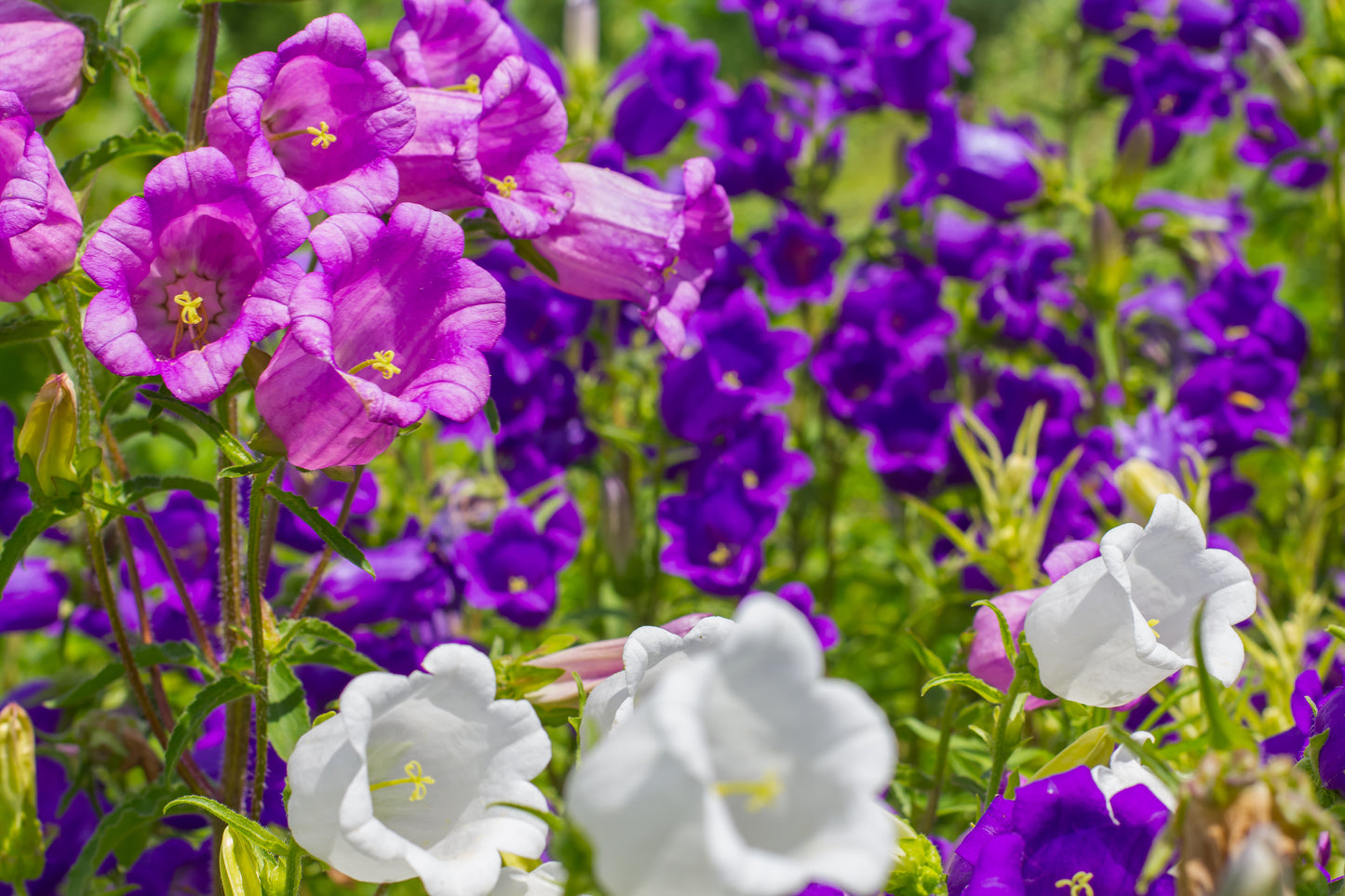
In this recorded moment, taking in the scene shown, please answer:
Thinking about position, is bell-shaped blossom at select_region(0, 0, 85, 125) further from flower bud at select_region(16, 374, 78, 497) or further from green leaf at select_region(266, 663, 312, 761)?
green leaf at select_region(266, 663, 312, 761)

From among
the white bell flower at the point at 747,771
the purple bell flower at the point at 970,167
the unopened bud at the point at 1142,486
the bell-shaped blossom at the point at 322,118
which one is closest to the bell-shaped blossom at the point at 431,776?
the white bell flower at the point at 747,771

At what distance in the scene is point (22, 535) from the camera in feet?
4.84

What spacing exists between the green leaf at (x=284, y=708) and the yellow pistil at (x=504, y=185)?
2.47 ft

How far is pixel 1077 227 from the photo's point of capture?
3930 millimetres

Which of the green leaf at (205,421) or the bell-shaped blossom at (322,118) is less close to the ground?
the bell-shaped blossom at (322,118)

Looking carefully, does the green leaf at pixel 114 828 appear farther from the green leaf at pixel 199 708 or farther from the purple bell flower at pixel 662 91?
the purple bell flower at pixel 662 91

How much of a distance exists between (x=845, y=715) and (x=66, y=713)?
72.0 inches

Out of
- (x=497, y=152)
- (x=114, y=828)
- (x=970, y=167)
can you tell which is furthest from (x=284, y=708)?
(x=970, y=167)

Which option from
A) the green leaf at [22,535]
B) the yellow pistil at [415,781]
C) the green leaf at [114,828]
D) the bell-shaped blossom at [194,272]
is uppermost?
the bell-shaped blossom at [194,272]

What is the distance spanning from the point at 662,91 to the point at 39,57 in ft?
5.06

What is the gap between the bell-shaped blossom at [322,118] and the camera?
4.66ft

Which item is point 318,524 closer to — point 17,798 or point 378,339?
point 378,339

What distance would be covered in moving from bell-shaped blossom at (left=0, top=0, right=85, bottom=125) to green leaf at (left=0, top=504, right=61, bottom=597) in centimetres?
54

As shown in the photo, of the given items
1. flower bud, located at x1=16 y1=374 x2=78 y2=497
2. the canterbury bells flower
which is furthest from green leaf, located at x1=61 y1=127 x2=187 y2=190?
the canterbury bells flower
